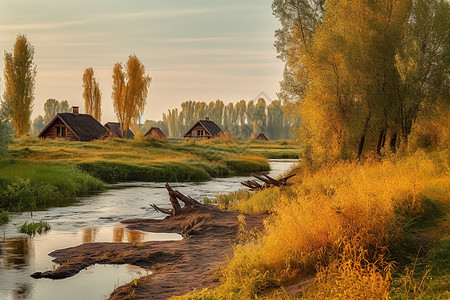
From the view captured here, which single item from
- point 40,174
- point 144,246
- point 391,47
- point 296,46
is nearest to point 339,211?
point 144,246

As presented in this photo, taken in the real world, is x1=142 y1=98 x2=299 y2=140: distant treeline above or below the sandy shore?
above

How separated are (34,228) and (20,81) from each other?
49.7 metres

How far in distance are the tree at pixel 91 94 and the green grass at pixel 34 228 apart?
59.1 m

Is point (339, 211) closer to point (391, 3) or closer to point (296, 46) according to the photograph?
point (391, 3)

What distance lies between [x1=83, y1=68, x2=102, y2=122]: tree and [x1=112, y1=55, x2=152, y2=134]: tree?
1761 centimetres

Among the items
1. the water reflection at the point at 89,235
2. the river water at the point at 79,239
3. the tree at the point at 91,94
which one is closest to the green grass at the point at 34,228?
the river water at the point at 79,239

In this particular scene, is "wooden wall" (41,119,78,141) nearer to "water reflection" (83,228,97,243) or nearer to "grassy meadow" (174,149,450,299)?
"water reflection" (83,228,97,243)

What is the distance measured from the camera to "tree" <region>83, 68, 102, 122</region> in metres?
75.0

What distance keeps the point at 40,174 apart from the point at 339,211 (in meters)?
21.5

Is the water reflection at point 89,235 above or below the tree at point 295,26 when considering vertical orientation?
below

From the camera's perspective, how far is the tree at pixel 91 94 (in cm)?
7500

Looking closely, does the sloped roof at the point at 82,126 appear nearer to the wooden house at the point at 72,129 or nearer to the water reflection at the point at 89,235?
the wooden house at the point at 72,129

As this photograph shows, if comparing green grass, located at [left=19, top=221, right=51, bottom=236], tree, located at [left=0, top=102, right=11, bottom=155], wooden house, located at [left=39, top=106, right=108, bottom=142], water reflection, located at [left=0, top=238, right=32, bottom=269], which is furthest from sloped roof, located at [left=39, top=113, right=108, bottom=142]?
water reflection, located at [left=0, top=238, right=32, bottom=269]

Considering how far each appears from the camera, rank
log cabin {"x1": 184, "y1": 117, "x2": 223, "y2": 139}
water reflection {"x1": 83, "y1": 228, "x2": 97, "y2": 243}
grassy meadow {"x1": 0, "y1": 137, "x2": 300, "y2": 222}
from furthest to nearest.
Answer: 1. log cabin {"x1": 184, "y1": 117, "x2": 223, "y2": 139}
2. grassy meadow {"x1": 0, "y1": 137, "x2": 300, "y2": 222}
3. water reflection {"x1": 83, "y1": 228, "x2": 97, "y2": 243}
